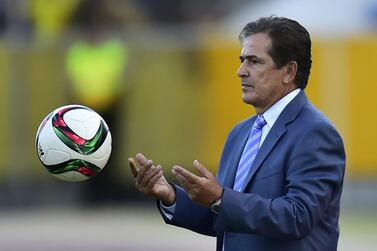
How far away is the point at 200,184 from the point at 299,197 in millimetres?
453

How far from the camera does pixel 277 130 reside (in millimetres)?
5828

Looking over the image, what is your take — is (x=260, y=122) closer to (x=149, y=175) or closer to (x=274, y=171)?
(x=274, y=171)

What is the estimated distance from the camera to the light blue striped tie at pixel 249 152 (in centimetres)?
591

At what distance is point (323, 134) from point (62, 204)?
9.45 meters

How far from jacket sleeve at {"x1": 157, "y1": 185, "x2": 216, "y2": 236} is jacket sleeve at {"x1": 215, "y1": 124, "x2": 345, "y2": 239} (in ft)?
1.82

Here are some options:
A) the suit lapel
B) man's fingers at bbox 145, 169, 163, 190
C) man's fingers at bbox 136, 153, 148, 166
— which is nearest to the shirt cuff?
man's fingers at bbox 145, 169, 163, 190

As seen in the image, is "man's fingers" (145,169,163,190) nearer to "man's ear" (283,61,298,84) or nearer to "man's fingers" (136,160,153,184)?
"man's fingers" (136,160,153,184)

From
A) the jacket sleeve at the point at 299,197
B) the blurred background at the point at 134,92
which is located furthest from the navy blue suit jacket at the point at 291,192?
the blurred background at the point at 134,92

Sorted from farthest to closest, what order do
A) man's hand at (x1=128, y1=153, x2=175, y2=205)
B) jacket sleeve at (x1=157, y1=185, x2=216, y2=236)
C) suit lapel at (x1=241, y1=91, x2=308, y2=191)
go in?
jacket sleeve at (x1=157, y1=185, x2=216, y2=236) < man's hand at (x1=128, y1=153, x2=175, y2=205) < suit lapel at (x1=241, y1=91, x2=308, y2=191)

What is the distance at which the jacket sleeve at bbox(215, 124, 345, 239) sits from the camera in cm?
546

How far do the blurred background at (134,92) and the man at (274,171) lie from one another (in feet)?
28.2

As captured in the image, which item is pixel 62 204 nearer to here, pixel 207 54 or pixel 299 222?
pixel 207 54

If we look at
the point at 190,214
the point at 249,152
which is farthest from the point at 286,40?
the point at 190,214

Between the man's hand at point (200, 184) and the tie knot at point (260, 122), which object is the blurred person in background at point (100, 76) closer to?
the tie knot at point (260, 122)
